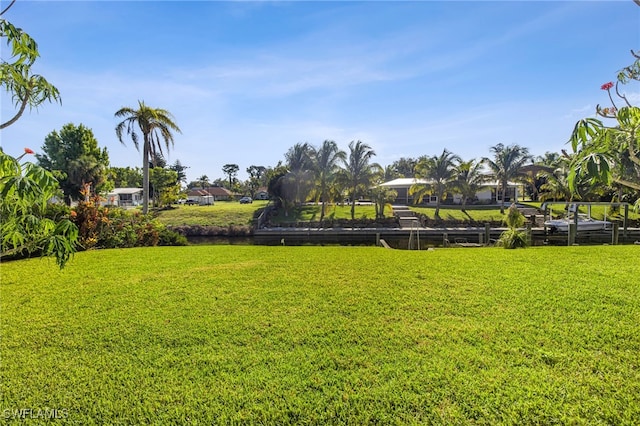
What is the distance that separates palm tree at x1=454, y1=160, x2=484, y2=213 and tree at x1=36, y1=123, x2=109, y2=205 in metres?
32.4

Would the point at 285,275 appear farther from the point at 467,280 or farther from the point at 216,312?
the point at 467,280

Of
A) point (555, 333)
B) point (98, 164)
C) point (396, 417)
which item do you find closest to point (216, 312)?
point (396, 417)

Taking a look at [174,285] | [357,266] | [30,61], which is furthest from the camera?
[357,266]

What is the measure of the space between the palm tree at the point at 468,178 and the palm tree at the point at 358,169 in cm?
759

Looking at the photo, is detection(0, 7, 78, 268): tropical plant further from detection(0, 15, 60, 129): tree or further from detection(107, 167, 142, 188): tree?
detection(107, 167, 142, 188): tree

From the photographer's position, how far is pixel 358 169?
84.3ft

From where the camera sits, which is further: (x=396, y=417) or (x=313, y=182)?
(x=313, y=182)

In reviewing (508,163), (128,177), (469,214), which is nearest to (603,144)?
(469,214)

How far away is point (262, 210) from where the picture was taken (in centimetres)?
2861

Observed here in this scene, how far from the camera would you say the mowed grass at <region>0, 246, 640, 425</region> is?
8.54 feet

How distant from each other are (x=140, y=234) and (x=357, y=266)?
993cm

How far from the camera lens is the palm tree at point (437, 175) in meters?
26.4

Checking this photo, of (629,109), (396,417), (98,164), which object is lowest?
(396,417)

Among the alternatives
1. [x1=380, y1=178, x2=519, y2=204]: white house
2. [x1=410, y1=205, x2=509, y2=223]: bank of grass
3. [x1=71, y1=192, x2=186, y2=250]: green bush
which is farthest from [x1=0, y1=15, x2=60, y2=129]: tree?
[x1=380, y1=178, x2=519, y2=204]: white house
